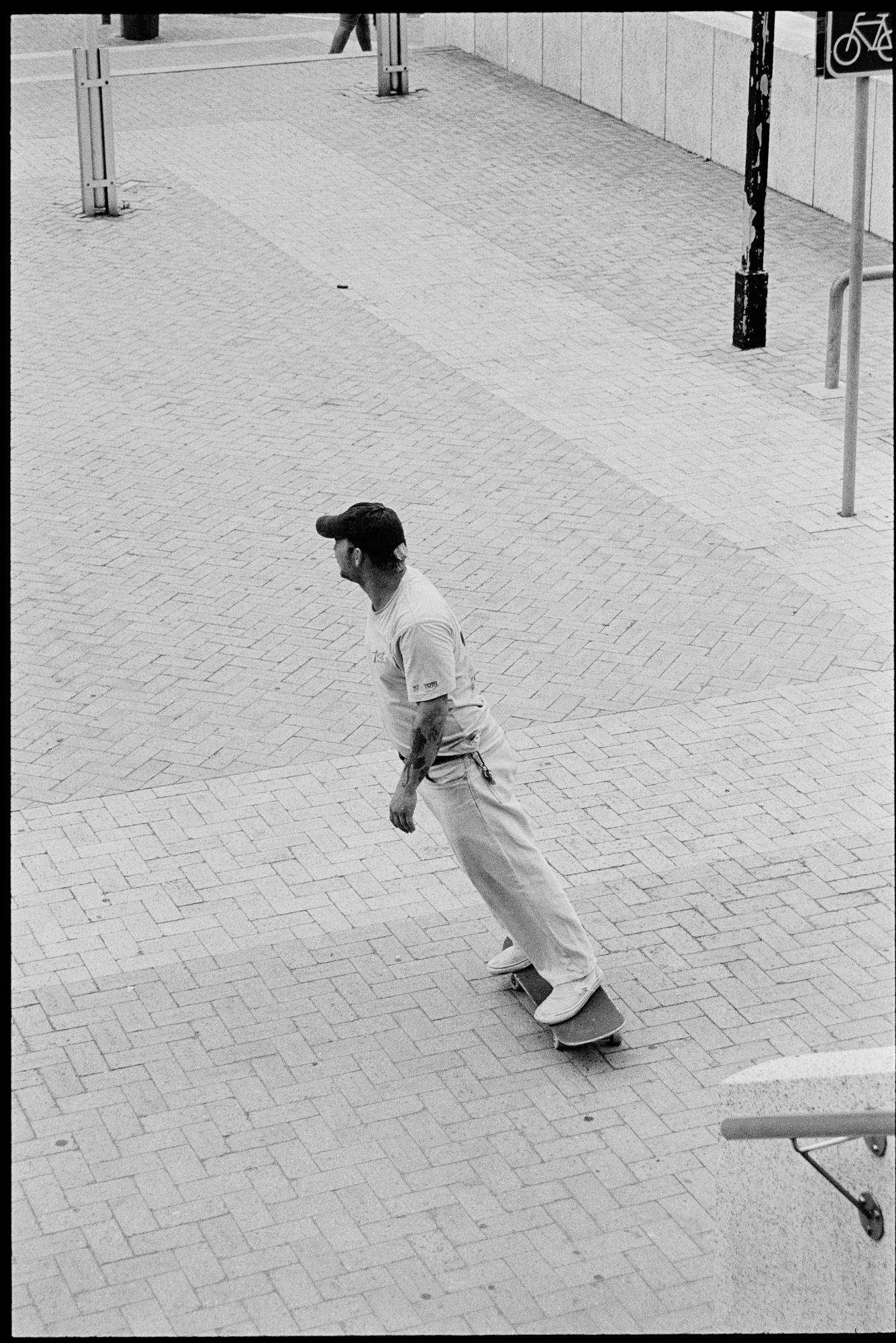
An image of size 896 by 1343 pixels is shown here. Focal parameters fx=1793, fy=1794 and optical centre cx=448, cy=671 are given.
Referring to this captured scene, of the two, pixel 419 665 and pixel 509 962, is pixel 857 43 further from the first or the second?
pixel 509 962

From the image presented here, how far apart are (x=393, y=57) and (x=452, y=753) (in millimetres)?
16365

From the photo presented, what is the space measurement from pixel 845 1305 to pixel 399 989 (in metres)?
2.52

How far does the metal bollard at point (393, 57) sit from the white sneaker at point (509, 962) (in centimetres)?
1560

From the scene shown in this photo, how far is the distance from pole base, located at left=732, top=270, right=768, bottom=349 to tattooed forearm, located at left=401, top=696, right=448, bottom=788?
7926mm

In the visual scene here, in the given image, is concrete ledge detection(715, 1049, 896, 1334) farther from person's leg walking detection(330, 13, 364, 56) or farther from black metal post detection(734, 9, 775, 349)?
person's leg walking detection(330, 13, 364, 56)

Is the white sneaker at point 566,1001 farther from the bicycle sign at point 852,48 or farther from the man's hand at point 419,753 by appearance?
the bicycle sign at point 852,48

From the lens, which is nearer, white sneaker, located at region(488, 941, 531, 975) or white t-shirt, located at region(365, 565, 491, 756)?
white t-shirt, located at region(365, 565, 491, 756)

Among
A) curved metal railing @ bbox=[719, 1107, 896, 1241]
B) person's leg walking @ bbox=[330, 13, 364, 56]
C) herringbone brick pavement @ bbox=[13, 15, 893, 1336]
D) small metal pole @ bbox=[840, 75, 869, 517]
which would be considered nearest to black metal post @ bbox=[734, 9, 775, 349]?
herringbone brick pavement @ bbox=[13, 15, 893, 1336]

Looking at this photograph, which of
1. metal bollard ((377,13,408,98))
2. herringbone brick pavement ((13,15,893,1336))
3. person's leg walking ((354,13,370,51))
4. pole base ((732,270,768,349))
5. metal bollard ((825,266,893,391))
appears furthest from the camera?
person's leg walking ((354,13,370,51))

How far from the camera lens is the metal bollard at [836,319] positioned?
34.3 feet

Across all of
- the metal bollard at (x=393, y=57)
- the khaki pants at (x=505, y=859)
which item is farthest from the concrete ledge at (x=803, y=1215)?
the metal bollard at (x=393, y=57)

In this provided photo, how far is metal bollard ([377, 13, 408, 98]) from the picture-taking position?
65.3ft

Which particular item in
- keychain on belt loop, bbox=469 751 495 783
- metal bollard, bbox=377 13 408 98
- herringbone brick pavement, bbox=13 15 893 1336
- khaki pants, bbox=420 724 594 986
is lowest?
herringbone brick pavement, bbox=13 15 893 1336

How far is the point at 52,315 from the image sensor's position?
14.0m
